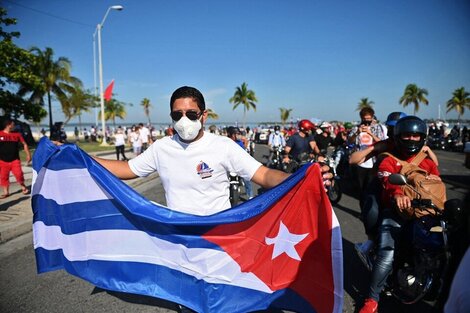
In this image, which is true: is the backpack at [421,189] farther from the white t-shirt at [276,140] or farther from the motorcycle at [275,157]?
the white t-shirt at [276,140]

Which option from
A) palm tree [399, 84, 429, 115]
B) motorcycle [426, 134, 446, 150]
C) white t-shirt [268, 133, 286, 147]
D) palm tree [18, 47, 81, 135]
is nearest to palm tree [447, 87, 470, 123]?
palm tree [399, 84, 429, 115]

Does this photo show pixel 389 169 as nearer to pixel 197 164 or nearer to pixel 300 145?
pixel 197 164

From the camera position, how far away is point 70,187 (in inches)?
118

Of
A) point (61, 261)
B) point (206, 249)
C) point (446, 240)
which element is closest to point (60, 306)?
point (61, 261)

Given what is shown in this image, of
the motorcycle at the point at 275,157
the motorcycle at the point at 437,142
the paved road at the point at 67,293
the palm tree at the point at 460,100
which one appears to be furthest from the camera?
the palm tree at the point at 460,100

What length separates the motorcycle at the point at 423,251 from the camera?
2.36 meters

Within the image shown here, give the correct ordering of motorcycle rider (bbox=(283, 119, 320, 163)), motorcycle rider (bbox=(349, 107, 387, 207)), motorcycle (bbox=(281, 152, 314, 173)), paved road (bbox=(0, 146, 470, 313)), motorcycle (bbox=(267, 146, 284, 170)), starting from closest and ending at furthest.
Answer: paved road (bbox=(0, 146, 470, 313)), motorcycle rider (bbox=(349, 107, 387, 207)), motorcycle (bbox=(281, 152, 314, 173)), motorcycle rider (bbox=(283, 119, 320, 163)), motorcycle (bbox=(267, 146, 284, 170))

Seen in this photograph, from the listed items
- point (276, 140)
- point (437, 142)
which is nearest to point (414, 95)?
point (437, 142)

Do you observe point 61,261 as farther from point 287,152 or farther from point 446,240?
point 287,152

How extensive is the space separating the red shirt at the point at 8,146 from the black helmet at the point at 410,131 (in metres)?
8.54

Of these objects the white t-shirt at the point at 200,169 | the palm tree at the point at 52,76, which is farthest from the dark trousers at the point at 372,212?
the palm tree at the point at 52,76

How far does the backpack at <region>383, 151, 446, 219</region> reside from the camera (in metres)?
2.58

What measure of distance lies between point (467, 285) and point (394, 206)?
2126 mm

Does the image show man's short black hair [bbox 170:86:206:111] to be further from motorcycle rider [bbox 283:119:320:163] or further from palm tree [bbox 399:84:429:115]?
palm tree [bbox 399:84:429:115]
